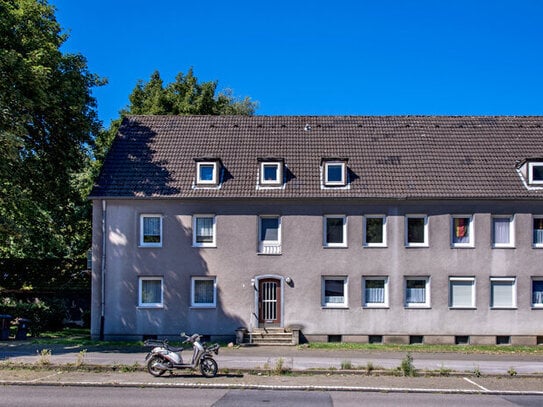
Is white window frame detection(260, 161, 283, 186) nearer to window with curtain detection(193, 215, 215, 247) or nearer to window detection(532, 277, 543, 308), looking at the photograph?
window with curtain detection(193, 215, 215, 247)

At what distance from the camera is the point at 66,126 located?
104ft

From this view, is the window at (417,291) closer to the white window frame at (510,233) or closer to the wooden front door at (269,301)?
the white window frame at (510,233)

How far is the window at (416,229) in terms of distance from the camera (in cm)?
2955

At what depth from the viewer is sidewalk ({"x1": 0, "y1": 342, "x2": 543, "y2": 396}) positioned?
17953mm

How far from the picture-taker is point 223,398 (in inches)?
634

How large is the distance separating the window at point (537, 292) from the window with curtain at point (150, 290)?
16588 mm

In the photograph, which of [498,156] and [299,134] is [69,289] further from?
[498,156]

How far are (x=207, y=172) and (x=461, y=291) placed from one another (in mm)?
12606

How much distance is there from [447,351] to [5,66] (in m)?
20.6

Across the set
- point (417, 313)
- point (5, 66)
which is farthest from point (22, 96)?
point (417, 313)

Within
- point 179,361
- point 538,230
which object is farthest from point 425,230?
point 179,361

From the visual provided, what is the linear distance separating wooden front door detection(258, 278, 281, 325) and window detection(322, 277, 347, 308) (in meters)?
2.05

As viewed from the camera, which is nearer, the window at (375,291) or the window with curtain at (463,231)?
the window at (375,291)

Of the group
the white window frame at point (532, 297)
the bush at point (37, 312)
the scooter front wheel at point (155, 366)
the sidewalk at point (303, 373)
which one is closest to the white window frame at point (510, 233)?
the white window frame at point (532, 297)
